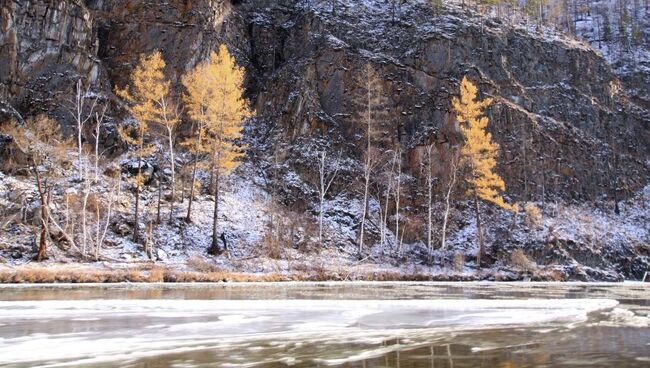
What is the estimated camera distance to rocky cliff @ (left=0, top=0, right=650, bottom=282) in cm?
3847

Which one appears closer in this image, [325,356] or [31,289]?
[325,356]

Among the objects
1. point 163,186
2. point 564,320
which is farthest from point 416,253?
point 564,320

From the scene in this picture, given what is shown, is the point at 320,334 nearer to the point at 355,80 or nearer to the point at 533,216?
the point at 533,216

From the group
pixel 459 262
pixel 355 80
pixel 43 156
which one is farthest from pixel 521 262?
pixel 43 156

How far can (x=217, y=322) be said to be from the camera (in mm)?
10891

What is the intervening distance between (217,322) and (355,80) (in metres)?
37.4

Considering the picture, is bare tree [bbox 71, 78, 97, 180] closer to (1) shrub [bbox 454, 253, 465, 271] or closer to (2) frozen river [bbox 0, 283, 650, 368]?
(2) frozen river [bbox 0, 283, 650, 368]

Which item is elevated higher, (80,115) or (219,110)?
(80,115)

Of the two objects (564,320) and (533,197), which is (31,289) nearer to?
(564,320)

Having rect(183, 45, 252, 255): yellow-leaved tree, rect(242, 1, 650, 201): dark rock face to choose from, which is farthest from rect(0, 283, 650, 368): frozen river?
rect(242, 1, 650, 201): dark rock face

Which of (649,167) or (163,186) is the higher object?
(649,167)

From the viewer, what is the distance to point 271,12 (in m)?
54.9

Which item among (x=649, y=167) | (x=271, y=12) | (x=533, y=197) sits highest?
(x=271, y=12)

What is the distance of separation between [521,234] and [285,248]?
17941mm
